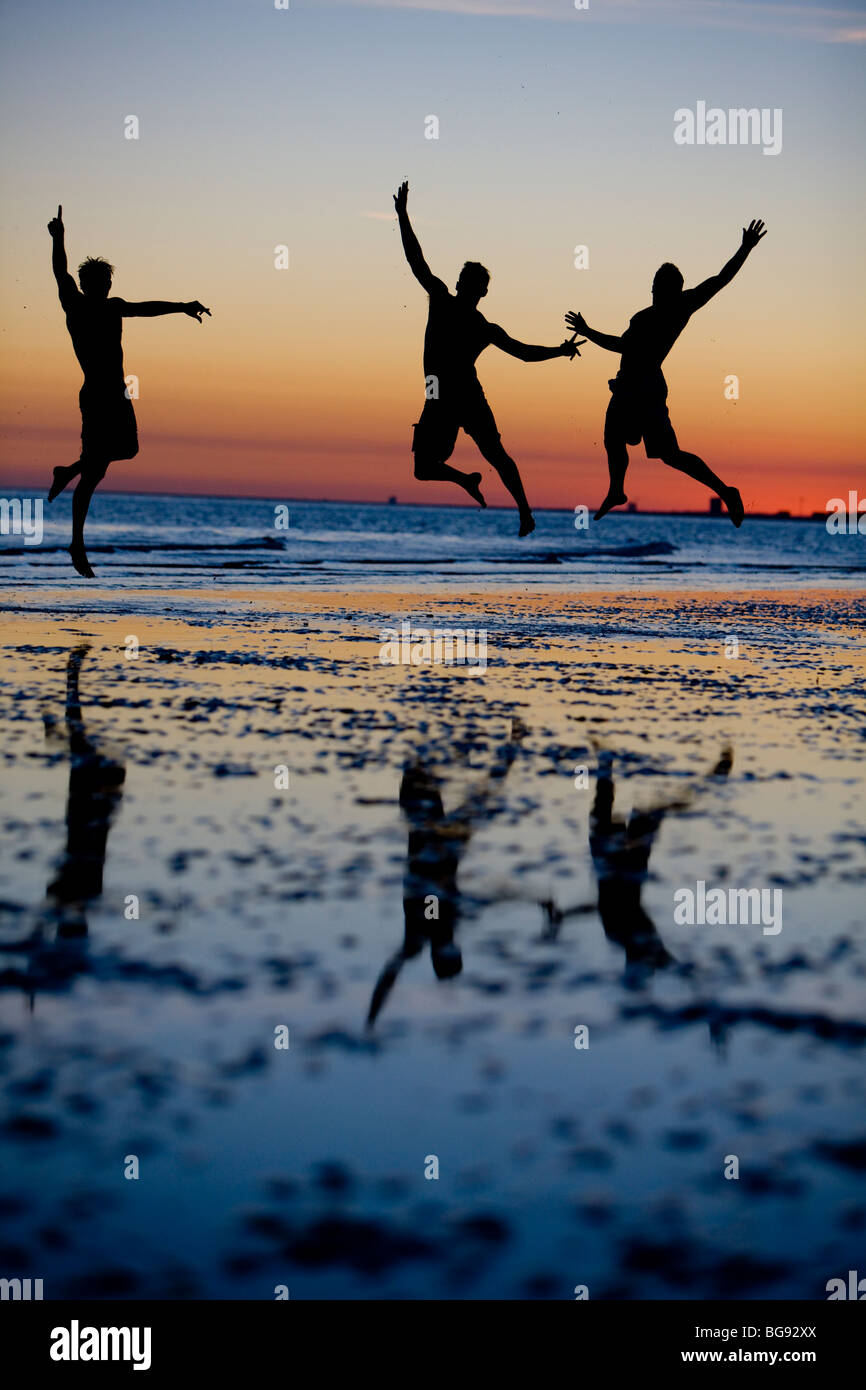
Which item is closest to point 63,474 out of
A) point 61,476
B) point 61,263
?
point 61,476

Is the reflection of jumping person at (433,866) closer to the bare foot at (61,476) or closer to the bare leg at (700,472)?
the bare leg at (700,472)

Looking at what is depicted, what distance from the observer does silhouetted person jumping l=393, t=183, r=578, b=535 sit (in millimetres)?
10227

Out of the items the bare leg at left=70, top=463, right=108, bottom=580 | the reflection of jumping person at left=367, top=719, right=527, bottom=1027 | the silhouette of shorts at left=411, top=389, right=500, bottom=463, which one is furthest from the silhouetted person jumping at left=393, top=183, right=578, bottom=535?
the reflection of jumping person at left=367, top=719, right=527, bottom=1027

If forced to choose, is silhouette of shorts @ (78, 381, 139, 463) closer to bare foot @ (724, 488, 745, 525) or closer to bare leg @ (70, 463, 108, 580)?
bare leg @ (70, 463, 108, 580)

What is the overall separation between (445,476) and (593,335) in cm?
158

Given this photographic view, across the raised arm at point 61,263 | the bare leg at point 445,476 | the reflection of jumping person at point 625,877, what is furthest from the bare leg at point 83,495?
the reflection of jumping person at point 625,877

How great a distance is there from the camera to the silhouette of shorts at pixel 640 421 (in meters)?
11.9

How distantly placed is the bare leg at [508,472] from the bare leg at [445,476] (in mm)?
229

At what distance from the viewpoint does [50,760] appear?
6602mm

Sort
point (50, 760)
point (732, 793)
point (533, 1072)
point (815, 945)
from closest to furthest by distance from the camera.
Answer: point (533, 1072), point (815, 945), point (732, 793), point (50, 760)

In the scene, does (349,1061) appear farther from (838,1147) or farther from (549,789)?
(549,789)

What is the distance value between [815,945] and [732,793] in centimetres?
213

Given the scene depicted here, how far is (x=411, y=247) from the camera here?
9805 millimetres
